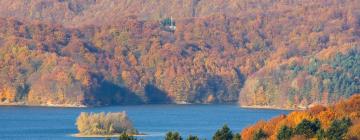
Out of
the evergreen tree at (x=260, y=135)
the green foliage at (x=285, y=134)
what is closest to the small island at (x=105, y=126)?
the evergreen tree at (x=260, y=135)

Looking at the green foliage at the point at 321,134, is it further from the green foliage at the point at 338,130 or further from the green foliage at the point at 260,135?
the green foliage at the point at 260,135

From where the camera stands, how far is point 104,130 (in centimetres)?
10306

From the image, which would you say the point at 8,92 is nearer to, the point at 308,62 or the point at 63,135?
the point at 308,62

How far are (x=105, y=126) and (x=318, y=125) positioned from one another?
3571 cm

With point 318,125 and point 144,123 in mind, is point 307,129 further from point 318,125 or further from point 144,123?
point 144,123

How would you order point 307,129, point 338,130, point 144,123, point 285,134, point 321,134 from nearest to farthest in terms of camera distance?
point 321,134, point 338,130, point 285,134, point 307,129, point 144,123

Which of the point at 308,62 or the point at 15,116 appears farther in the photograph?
the point at 308,62

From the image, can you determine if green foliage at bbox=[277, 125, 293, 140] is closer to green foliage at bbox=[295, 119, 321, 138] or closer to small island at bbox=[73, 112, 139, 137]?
→ green foliage at bbox=[295, 119, 321, 138]

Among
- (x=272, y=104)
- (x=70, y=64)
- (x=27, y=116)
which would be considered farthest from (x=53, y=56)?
(x=27, y=116)

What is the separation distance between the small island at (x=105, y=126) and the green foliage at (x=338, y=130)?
110ft

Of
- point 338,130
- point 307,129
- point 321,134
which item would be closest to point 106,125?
point 307,129

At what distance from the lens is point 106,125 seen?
103000 millimetres

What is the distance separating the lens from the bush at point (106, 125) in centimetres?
10212

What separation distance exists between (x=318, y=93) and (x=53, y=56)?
3903 centimetres
